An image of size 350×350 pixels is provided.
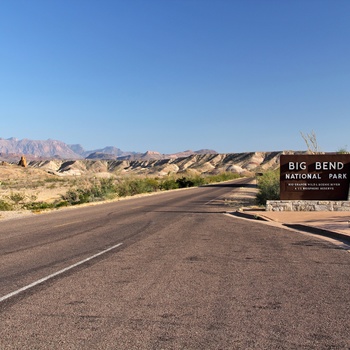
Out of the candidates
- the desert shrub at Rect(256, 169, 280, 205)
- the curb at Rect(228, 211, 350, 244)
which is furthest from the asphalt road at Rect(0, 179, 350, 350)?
the desert shrub at Rect(256, 169, 280, 205)

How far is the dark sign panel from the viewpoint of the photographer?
63.6 feet

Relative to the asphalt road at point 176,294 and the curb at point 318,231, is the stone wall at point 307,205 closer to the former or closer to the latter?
the curb at point 318,231

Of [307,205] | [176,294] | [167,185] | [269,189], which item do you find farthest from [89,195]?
[176,294]

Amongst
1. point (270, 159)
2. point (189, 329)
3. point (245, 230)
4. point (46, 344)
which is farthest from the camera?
point (270, 159)

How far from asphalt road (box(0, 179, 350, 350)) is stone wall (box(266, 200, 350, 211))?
24.7 feet

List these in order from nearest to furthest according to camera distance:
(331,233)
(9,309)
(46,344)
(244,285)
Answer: (46,344), (9,309), (244,285), (331,233)

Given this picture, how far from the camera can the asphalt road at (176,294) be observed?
4.63 meters

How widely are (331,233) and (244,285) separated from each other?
658 cm

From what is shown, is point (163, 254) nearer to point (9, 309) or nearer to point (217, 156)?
point (9, 309)

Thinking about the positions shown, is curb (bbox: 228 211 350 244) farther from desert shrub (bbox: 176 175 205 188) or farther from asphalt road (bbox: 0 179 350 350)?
desert shrub (bbox: 176 175 205 188)

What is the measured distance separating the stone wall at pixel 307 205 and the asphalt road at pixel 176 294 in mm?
7542

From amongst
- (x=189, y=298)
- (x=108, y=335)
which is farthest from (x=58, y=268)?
(x=108, y=335)

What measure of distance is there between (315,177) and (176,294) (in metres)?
14.7

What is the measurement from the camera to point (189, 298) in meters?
6.11
